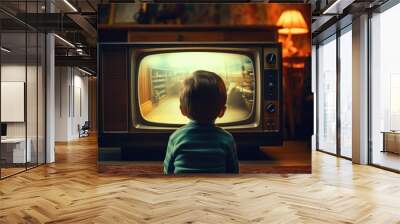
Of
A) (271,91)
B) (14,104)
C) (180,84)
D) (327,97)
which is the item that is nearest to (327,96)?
(327,97)

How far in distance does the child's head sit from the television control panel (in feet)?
1.25

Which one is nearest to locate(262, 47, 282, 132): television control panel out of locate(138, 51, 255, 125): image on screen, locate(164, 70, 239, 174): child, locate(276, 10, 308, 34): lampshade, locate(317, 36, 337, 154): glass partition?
locate(138, 51, 255, 125): image on screen

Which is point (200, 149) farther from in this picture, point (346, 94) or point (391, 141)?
point (346, 94)

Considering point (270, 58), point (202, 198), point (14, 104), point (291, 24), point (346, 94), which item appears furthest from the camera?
point (346, 94)

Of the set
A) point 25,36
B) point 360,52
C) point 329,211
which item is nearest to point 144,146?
point 329,211

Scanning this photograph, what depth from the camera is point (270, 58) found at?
141 inches

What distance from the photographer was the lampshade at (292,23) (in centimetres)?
346

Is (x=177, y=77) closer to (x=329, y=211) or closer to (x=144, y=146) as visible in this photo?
(x=144, y=146)

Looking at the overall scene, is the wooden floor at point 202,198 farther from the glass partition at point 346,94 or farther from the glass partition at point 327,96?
the glass partition at point 327,96

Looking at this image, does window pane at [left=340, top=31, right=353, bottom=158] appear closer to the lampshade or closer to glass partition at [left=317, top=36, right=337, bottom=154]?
glass partition at [left=317, top=36, right=337, bottom=154]

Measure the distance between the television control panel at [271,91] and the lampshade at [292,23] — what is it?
23 centimetres

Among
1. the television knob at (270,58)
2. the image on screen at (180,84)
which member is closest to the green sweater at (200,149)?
the image on screen at (180,84)

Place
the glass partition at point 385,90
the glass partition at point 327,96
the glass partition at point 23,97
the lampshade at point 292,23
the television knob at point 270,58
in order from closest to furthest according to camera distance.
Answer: the lampshade at point 292,23 < the television knob at point 270,58 < the glass partition at point 385,90 < the glass partition at point 23,97 < the glass partition at point 327,96

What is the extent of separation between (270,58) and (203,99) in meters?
0.71
